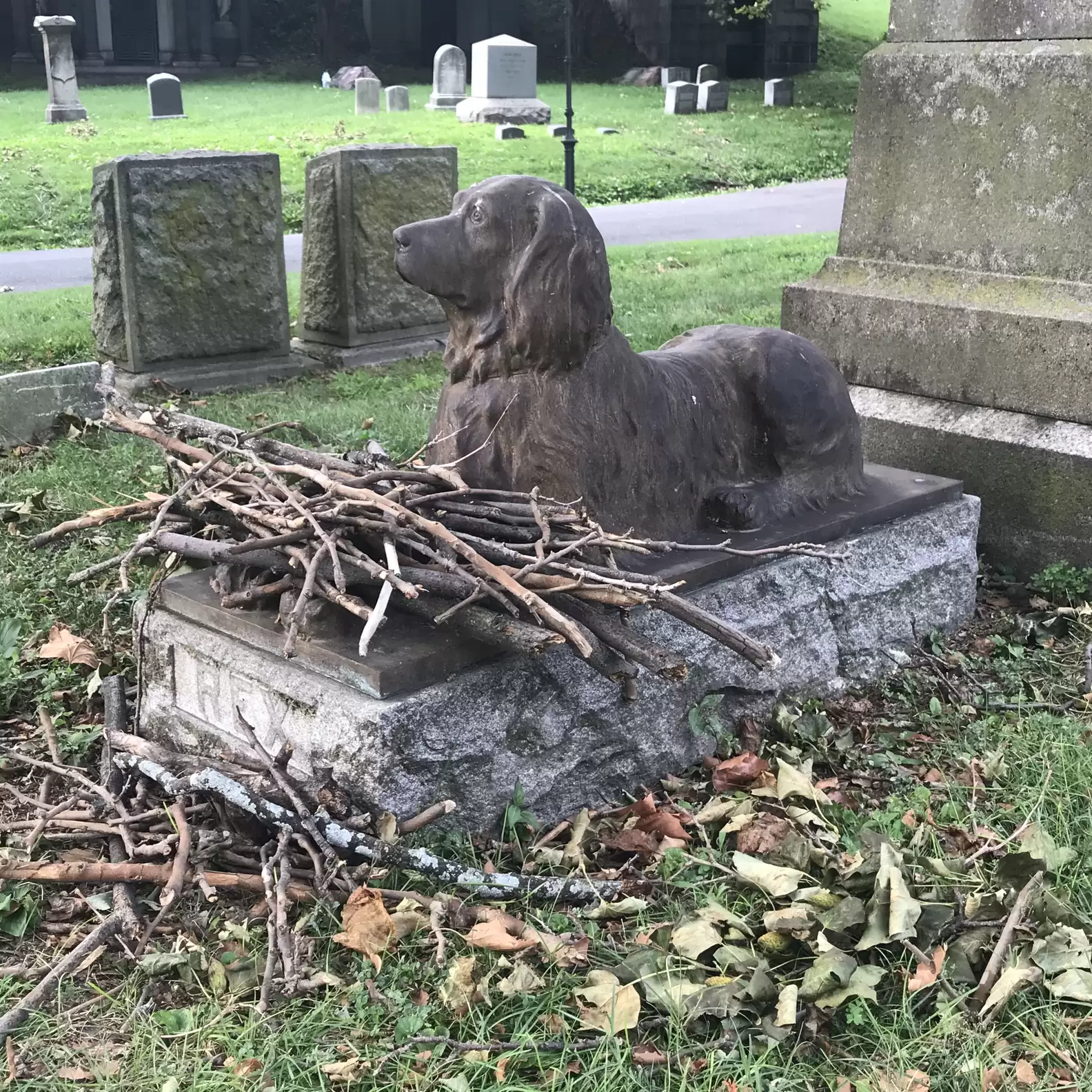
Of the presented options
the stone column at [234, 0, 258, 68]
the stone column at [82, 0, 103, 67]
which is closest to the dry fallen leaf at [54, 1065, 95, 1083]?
the stone column at [82, 0, 103, 67]

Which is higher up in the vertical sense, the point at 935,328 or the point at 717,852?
the point at 935,328

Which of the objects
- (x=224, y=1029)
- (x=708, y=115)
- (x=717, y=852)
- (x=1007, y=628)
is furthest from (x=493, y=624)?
(x=708, y=115)

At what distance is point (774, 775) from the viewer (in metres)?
3.48

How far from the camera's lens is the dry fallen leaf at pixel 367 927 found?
2.65m

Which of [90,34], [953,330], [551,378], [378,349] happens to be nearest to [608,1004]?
[551,378]

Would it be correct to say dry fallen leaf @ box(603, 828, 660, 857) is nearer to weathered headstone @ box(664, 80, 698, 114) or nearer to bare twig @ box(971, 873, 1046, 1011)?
bare twig @ box(971, 873, 1046, 1011)

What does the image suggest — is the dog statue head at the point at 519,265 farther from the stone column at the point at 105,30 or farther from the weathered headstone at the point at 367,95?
the stone column at the point at 105,30

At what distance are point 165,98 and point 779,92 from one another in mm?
14181

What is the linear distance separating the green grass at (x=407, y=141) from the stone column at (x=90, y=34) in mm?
3301

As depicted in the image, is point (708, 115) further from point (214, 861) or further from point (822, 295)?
point (214, 861)

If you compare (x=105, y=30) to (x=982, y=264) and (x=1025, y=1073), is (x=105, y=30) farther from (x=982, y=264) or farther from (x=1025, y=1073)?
(x=1025, y=1073)

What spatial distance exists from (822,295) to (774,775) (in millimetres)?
2693

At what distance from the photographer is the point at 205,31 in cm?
3547

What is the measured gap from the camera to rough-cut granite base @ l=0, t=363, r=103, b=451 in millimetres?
6449
